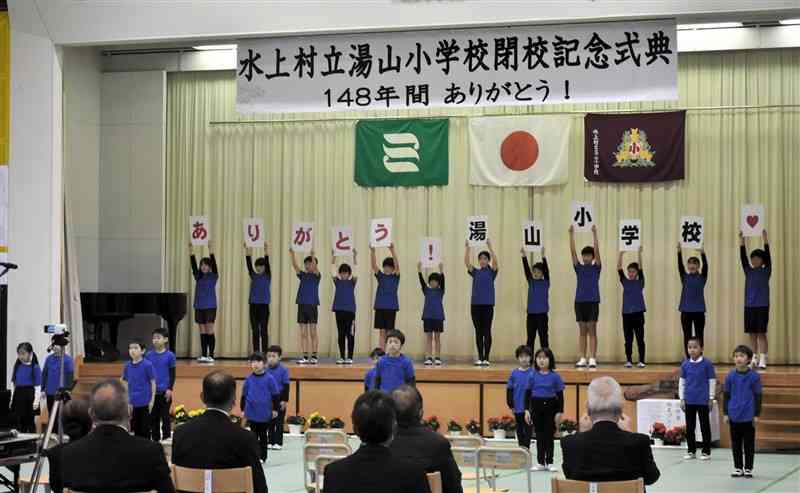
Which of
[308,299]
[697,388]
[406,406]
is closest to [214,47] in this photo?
[308,299]

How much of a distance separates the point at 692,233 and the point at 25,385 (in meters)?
8.72

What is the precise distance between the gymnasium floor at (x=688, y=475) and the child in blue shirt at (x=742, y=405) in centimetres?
21

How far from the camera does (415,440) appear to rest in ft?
16.8

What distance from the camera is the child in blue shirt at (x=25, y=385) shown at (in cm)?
1312

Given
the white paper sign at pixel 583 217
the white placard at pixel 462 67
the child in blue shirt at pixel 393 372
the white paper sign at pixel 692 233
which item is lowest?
the child in blue shirt at pixel 393 372

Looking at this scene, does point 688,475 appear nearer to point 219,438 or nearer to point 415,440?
point 415,440

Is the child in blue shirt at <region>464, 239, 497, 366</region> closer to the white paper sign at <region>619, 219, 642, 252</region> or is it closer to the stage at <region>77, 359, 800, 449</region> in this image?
the stage at <region>77, 359, 800, 449</region>

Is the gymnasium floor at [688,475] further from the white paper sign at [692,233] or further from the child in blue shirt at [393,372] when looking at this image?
the white paper sign at [692,233]

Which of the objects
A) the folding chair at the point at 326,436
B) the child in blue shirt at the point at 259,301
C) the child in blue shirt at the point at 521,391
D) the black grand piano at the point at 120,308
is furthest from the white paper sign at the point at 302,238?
the folding chair at the point at 326,436

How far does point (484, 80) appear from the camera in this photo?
1357cm

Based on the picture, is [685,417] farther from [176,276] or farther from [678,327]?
[176,276]

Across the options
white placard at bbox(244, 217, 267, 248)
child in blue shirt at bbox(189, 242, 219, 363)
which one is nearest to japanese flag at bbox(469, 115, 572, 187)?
white placard at bbox(244, 217, 267, 248)

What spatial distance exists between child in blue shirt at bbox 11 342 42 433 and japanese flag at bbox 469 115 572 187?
7471 millimetres

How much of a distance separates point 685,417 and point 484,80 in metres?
4.60
